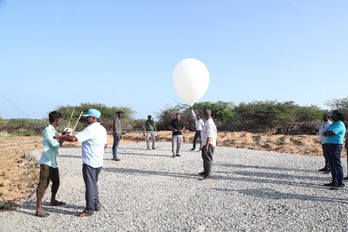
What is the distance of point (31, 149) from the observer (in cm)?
1439

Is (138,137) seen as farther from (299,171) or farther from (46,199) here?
(46,199)

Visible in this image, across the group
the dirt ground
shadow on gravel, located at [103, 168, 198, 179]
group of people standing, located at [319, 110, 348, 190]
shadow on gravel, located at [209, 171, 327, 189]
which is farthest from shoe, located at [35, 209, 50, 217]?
group of people standing, located at [319, 110, 348, 190]

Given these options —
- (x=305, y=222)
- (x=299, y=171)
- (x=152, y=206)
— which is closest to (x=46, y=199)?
(x=152, y=206)

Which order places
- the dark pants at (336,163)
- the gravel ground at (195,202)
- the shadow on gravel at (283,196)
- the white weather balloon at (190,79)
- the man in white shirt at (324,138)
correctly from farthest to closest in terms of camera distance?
the white weather balloon at (190,79) → the man in white shirt at (324,138) → the dark pants at (336,163) → the shadow on gravel at (283,196) → the gravel ground at (195,202)

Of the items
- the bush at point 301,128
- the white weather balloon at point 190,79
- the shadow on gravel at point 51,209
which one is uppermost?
the white weather balloon at point 190,79

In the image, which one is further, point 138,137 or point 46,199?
point 138,137

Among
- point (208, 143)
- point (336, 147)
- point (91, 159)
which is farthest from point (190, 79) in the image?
point (91, 159)

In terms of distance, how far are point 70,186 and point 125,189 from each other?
1.38 metres

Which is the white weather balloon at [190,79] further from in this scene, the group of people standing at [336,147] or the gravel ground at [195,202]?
the group of people standing at [336,147]

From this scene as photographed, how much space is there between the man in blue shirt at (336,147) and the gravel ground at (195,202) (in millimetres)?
327

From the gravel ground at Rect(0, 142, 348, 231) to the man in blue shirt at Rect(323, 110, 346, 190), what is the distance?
0.33 m

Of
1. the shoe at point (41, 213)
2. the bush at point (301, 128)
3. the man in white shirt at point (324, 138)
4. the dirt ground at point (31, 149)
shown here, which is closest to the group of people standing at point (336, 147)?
the man in white shirt at point (324, 138)

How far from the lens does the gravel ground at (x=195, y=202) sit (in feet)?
14.7

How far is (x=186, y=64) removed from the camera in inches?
418
